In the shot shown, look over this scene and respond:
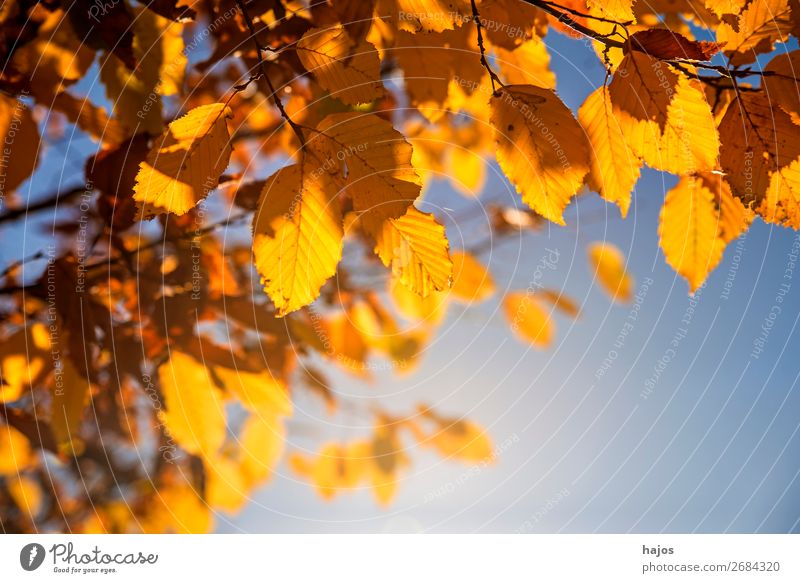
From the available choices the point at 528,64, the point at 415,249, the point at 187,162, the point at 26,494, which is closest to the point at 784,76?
the point at 528,64

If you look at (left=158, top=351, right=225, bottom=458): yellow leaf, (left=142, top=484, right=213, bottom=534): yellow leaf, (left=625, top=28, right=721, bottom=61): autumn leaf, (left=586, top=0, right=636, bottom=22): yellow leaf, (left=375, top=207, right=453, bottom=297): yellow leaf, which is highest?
(left=586, top=0, right=636, bottom=22): yellow leaf

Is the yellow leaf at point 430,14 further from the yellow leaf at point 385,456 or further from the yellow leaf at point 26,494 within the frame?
the yellow leaf at point 26,494

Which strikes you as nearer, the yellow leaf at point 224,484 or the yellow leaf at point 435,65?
the yellow leaf at point 435,65

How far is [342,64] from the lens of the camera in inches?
13.3

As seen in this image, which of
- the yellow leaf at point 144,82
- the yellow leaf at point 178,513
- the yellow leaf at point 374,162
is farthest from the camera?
the yellow leaf at point 178,513

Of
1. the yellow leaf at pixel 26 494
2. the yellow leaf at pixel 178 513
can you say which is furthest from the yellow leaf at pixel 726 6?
the yellow leaf at pixel 26 494

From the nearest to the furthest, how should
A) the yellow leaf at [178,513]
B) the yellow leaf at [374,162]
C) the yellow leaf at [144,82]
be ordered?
1. the yellow leaf at [374,162]
2. the yellow leaf at [144,82]
3. the yellow leaf at [178,513]

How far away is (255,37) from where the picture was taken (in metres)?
0.39

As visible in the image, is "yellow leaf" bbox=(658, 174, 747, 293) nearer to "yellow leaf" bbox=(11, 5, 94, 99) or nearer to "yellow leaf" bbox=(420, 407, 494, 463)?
"yellow leaf" bbox=(420, 407, 494, 463)

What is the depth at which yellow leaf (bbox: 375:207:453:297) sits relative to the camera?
34 centimetres
